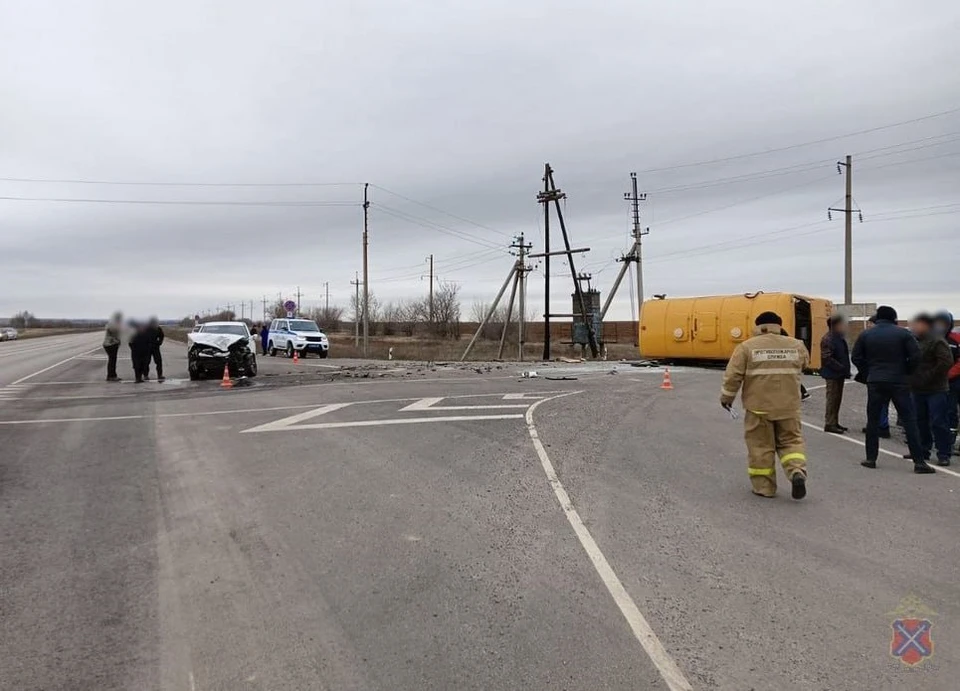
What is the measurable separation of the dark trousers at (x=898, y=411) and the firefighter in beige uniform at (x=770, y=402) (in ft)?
6.42

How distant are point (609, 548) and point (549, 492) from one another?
1.64m

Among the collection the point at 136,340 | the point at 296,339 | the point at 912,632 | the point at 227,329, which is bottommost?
the point at 912,632

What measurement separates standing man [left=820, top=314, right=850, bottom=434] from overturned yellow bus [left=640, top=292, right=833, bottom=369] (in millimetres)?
13094

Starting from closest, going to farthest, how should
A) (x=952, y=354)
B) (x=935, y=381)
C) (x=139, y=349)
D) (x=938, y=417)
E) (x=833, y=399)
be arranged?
(x=935, y=381), (x=938, y=417), (x=952, y=354), (x=833, y=399), (x=139, y=349)

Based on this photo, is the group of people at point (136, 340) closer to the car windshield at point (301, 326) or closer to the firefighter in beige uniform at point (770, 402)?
the car windshield at point (301, 326)

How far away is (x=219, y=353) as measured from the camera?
20.8 m

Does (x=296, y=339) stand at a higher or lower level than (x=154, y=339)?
lower

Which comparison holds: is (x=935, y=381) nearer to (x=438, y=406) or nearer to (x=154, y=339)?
(x=438, y=406)

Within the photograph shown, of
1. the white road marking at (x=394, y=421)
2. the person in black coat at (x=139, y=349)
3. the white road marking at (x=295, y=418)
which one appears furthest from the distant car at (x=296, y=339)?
the white road marking at (x=394, y=421)

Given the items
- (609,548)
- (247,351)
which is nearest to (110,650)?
(609,548)

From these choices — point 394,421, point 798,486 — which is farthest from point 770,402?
point 394,421

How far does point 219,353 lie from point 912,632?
19.7 metres

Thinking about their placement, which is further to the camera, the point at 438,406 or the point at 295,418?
the point at 438,406

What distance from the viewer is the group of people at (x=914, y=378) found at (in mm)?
8086
